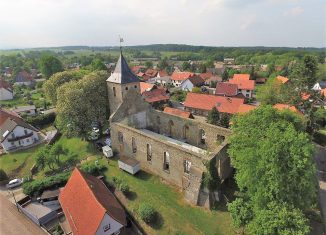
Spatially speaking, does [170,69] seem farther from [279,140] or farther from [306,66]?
[279,140]

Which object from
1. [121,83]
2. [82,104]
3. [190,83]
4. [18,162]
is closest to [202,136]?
[121,83]

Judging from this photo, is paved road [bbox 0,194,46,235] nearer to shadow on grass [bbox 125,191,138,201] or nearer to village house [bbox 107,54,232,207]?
shadow on grass [bbox 125,191,138,201]

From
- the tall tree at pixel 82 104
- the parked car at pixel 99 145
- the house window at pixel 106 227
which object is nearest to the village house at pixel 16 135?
the tall tree at pixel 82 104

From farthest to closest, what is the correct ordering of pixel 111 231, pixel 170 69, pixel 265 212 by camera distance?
pixel 170 69, pixel 111 231, pixel 265 212

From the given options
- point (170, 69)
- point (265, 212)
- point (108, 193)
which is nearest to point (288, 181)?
point (265, 212)

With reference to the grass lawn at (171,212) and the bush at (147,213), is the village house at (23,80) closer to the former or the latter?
the grass lawn at (171,212)
